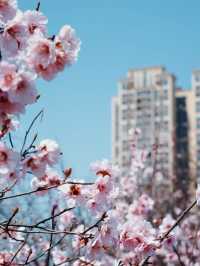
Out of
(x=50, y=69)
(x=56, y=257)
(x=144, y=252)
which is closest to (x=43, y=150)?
(x=50, y=69)

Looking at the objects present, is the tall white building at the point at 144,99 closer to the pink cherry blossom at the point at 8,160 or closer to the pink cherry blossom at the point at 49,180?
the pink cherry blossom at the point at 49,180

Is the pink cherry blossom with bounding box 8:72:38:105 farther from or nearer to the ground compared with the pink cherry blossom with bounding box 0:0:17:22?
nearer to the ground

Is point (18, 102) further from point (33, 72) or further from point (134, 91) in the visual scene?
point (134, 91)

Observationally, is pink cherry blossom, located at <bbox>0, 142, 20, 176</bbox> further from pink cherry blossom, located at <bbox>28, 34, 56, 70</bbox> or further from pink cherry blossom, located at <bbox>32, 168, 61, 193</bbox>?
pink cherry blossom, located at <bbox>32, 168, 61, 193</bbox>

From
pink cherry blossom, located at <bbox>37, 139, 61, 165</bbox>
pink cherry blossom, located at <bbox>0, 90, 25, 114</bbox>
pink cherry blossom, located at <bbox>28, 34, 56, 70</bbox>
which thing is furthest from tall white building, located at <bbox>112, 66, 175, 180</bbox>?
pink cherry blossom, located at <bbox>0, 90, 25, 114</bbox>

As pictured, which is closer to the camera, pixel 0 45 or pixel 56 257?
pixel 0 45

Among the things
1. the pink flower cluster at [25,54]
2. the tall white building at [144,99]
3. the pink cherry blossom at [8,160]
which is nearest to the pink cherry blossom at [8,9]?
the pink flower cluster at [25,54]

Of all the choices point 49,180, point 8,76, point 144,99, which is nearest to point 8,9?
point 8,76

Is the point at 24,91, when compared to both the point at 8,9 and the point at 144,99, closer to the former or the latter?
the point at 8,9

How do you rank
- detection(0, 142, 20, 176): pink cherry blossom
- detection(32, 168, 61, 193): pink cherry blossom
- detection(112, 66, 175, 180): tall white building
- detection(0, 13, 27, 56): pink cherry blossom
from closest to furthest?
1. detection(0, 13, 27, 56): pink cherry blossom
2. detection(0, 142, 20, 176): pink cherry blossom
3. detection(32, 168, 61, 193): pink cherry blossom
4. detection(112, 66, 175, 180): tall white building

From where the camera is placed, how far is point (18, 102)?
1938mm

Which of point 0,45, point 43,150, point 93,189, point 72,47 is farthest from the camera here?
point 93,189

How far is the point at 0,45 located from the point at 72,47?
360mm

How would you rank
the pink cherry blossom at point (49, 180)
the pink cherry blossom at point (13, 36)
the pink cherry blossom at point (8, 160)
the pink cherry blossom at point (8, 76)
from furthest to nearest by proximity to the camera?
1. the pink cherry blossom at point (49, 180)
2. the pink cherry blossom at point (8, 160)
3. the pink cherry blossom at point (13, 36)
4. the pink cherry blossom at point (8, 76)
